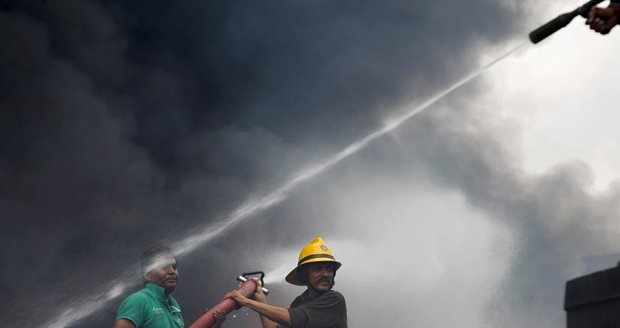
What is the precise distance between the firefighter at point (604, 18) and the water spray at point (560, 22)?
47 mm

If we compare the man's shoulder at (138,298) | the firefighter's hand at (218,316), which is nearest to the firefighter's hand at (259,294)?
the firefighter's hand at (218,316)

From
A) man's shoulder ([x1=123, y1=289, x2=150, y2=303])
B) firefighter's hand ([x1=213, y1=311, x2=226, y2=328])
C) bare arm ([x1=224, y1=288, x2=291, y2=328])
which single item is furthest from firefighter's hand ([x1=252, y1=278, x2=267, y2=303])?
man's shoulder ([x1=123, y1=289, x2=150, y2=303])

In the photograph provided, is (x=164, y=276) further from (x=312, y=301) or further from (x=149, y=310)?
(x=312, y=301)

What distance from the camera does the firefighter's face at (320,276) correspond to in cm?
646

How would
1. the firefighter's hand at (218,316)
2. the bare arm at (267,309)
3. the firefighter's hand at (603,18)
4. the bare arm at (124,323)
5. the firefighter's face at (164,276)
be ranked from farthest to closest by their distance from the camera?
the bare arm at (267,309) → the firefighter's hand at (218,316) → the firefighter's face at (164,276) → the bare arm at (124,323) → the firefighter's hand at (603,18)

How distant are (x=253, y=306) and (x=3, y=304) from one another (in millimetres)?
12354

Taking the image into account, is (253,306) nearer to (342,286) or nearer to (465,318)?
(342,286)

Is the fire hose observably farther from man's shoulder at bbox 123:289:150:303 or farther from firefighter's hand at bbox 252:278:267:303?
man's shoulder at bbox 123:289:150:303

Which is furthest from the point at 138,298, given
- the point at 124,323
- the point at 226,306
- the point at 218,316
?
the point at 226,306

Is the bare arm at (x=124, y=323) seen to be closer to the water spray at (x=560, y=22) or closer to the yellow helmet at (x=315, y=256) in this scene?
the yellow helmet at (x=315, y=256)

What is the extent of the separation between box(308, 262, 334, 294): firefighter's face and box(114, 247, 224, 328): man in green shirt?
3.35ft

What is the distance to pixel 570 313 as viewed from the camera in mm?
2650

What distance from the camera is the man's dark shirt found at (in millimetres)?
6035

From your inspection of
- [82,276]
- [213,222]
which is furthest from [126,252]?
[213,222]
